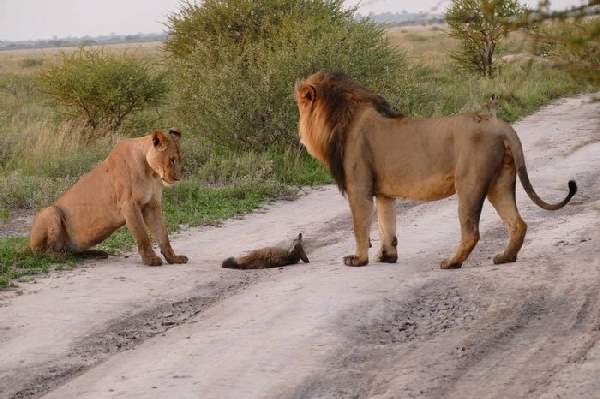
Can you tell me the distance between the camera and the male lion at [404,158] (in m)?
7.36

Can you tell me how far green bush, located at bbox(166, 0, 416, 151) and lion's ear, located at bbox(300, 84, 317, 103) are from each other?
6.87 m

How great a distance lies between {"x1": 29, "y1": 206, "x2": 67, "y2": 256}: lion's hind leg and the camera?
28.8 ft

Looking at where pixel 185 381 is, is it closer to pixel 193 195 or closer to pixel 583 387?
pixel 583 387

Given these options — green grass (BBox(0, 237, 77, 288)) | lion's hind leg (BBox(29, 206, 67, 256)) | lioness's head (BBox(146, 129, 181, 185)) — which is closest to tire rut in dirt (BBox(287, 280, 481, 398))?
lioness's head (BBox(146, 129, 181, 185))

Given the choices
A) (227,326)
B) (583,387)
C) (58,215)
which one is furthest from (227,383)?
(58,215)

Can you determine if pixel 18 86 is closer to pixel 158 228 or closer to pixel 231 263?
pixel 158 228

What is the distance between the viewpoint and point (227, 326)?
6.40 m

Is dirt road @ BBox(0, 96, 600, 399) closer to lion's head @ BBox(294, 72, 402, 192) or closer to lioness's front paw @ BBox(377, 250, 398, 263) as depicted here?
lioness's front paw @ BBox(377, 250, 398, 263)

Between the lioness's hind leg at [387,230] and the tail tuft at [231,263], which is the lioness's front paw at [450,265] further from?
the tail tuft at [231,263]

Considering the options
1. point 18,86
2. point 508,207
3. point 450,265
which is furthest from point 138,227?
point 18,86

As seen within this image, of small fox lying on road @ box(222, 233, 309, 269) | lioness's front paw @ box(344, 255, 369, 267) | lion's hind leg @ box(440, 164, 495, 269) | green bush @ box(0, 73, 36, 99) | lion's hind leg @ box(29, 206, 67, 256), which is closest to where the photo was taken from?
lion's hind leg @ box(440, 164, 495, 269)

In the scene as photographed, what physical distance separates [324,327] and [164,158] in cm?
260

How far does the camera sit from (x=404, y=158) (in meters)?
7.72

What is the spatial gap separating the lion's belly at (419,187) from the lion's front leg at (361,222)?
17 cm
